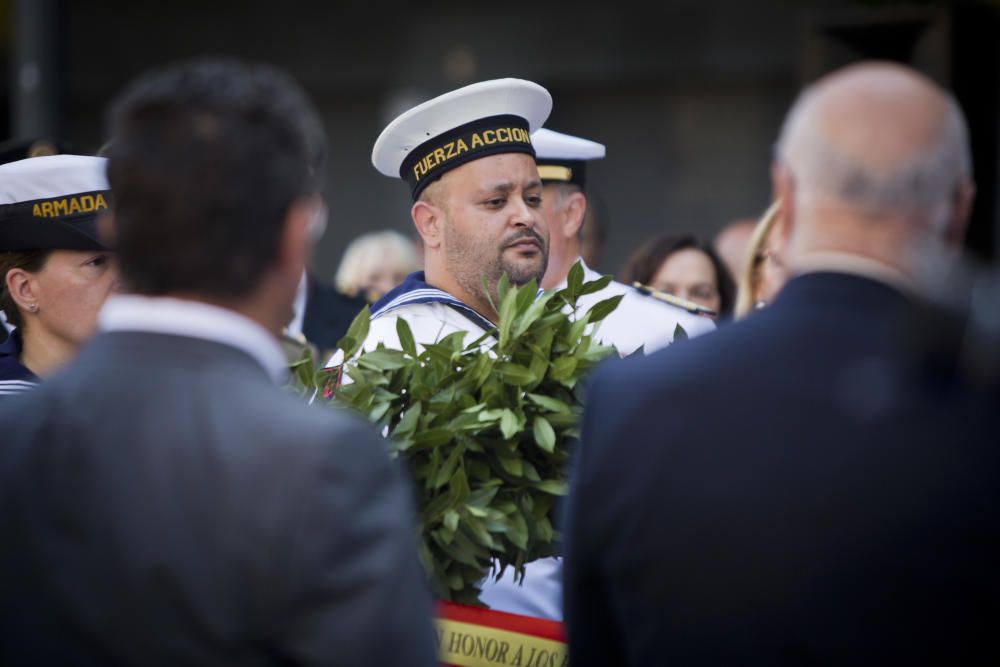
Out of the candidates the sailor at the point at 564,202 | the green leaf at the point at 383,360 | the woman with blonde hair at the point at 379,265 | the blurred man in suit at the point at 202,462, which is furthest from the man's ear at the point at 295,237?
the woman with blonde hair at the point at 379,265

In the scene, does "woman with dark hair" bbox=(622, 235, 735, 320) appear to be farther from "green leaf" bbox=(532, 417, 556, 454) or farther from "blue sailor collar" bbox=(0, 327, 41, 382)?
"green leaf" bbox=(532, 417, 556, 454)

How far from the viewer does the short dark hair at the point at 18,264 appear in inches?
140

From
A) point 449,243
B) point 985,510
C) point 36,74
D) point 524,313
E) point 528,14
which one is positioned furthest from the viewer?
point 528,14

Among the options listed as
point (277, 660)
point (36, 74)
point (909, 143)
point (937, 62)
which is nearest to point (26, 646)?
point (277, 660)

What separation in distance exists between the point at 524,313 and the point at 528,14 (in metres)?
7.76

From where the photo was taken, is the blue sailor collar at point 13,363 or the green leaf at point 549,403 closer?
the green leaf at point 549,403

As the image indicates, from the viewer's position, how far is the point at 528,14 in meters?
10.4

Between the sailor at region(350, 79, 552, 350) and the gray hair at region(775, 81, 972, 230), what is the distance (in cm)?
205

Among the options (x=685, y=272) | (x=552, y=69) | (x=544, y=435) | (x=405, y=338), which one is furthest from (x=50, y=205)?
(x=552, y=69)

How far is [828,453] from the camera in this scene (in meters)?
1.76

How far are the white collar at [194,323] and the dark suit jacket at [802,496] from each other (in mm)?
517

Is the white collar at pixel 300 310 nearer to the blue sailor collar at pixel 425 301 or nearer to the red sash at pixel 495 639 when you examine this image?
the blue sailor collar at pixel 425 301

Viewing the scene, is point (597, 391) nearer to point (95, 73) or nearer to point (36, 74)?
point (36, 74)

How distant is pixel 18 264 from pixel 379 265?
4301mm
